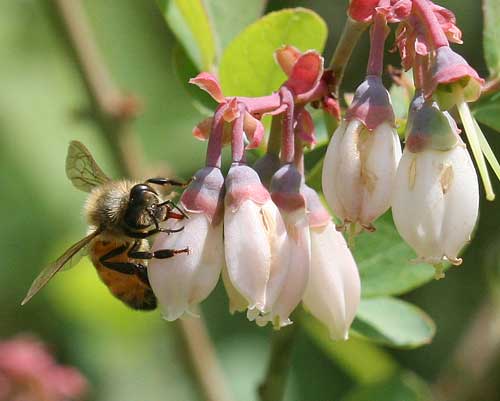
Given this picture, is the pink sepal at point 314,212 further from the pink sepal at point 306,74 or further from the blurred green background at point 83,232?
the blurred green background at point 83,232

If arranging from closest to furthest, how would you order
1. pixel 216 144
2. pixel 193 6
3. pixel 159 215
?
pixel 216 144 < pixel 159 215 < pixel 193 6

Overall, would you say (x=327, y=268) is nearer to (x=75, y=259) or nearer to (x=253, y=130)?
(x=253, y=130)

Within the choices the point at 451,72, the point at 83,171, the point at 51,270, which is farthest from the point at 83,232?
the point at 451,72

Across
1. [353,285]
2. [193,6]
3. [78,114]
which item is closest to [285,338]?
[353,285]

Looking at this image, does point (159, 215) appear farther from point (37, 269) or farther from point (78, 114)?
point (37, 269)

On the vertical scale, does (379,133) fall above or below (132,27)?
above

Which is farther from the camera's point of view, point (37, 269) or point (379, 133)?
point (37, 269)
